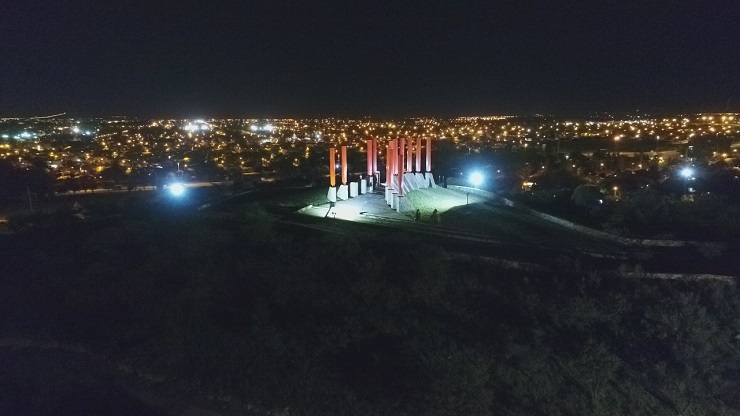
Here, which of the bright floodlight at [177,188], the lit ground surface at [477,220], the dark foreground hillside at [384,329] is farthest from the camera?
the bright floodlight at [177,188]

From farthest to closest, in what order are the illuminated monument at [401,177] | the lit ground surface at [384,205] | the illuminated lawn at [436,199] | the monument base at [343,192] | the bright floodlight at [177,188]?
the bright floodlight at [177,188] < the monument base at [343,192] < the illuminated lawn at [436,199] < the illuminated monument at [401,177] < the lit ground surface at [384,205]

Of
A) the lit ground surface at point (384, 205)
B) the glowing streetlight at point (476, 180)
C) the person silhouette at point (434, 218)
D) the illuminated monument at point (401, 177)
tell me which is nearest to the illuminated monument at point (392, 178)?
the illuminated monument at point (401, 177)

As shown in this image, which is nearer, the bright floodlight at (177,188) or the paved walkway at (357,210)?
the paved walkway at (357,210)

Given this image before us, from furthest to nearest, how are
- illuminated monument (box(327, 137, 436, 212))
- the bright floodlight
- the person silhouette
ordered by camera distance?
the bright floodlight → illuminated monument (box(327, 137, 436, 212)) → the person silhouette

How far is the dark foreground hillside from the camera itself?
1209 cm

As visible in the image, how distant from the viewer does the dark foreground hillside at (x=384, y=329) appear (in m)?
12.1

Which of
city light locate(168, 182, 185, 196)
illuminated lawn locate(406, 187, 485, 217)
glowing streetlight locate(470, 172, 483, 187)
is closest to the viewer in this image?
illuminated lawn locate(406, 187, 485, 217)

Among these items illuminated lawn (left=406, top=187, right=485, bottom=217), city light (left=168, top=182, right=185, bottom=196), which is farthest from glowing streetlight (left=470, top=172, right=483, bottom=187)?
city light (left=168, top=182, right=185, bottom=196)

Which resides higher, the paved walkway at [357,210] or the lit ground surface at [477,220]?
the paved walkway at [357,210]

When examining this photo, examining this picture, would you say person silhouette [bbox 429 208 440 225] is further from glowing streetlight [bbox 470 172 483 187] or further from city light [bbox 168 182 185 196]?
city light [bbox 168 182 185 196]

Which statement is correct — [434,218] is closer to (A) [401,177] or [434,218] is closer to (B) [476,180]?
(A) [401,177]

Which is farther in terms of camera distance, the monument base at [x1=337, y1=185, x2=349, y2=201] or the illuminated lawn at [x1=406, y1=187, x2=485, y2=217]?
the monument base at [x1=337, y1=185, x2=349, y2=201]

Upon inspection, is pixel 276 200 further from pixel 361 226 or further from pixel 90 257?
pixel 90 257

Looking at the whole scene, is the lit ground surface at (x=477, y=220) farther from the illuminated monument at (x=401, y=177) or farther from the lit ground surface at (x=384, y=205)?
the illuminated monument at (x=401, y=177)
